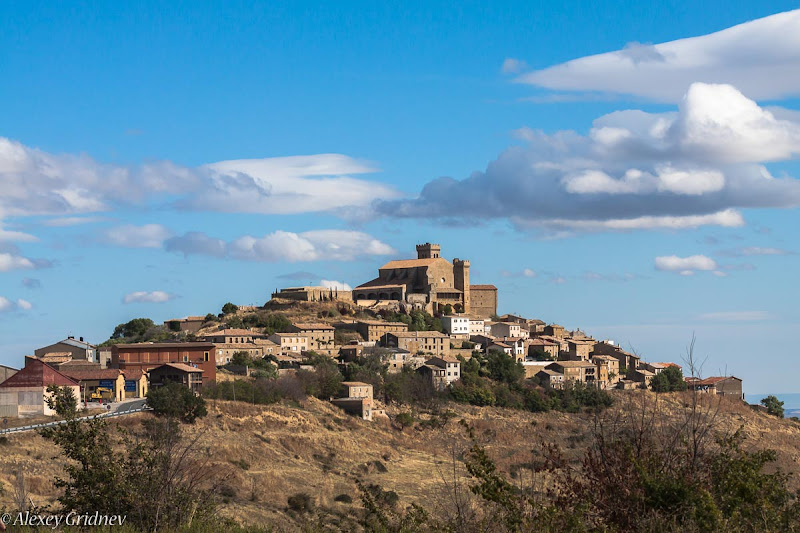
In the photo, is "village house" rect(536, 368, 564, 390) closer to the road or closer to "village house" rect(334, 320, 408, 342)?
"village house" rect(334, 320, 408, 342)

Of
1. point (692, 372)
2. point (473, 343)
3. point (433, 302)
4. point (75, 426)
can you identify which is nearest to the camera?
point (692, 372)

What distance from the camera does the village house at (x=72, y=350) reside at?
254ft

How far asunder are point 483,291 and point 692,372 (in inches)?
3793

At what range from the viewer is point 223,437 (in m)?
56.7

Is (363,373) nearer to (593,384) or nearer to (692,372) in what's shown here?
(593,384)

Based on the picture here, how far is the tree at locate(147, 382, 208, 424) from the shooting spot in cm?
5622

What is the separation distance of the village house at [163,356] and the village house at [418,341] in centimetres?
2160

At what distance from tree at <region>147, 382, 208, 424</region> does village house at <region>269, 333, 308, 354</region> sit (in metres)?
22.7

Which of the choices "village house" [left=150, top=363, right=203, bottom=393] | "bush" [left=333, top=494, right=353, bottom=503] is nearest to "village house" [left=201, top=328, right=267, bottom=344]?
"village house" [left=150, top=363, right=203, bottom=393]

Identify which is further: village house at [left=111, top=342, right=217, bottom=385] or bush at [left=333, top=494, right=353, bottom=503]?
village house at [left=111, top=342, right=217, bottom=385]

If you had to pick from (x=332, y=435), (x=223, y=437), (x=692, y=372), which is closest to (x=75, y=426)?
(x=692, y=372)

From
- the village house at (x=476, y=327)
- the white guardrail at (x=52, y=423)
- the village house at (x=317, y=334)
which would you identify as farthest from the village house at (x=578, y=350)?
the white guardrail at (x=52, y=423)

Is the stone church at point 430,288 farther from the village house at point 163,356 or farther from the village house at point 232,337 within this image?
the village house at point 163,356

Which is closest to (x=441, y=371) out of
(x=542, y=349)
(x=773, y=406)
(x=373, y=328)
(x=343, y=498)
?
(x=373, y=328)
